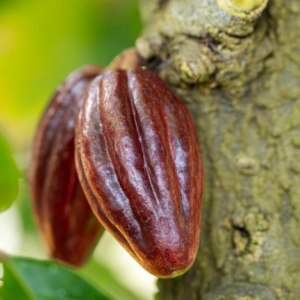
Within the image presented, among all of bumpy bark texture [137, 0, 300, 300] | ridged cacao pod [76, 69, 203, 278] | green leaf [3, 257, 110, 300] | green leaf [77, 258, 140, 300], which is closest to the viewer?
ridged cacao pod [76, 69, 203, 278]

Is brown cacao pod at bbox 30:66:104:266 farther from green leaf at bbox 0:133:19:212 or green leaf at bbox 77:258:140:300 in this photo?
green leaf at bbox 77:258:140:300

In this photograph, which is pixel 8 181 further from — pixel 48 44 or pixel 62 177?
pixel 48 44

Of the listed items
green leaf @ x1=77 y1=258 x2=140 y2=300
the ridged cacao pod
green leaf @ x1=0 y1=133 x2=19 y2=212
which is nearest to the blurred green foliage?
green leaf @ x1=77 y1=258 x2=140 y2=300

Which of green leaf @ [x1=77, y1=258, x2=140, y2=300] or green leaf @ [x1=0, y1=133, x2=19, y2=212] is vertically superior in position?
green leaf @ [x1=0, y1=133, x2=19, y2=212]

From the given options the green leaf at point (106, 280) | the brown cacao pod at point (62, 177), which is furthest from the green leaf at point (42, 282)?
the green leaf at point (106, 280)

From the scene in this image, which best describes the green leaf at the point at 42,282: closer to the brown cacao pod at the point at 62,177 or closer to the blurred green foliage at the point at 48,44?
the brown cacao pod at the point at 62,177

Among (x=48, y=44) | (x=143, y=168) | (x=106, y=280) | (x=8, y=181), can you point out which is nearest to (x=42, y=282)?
(x=8, y=181)
